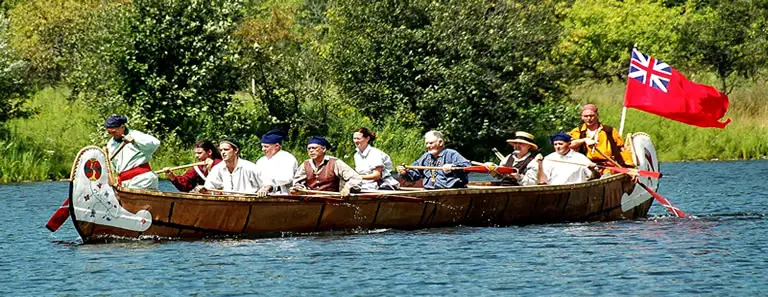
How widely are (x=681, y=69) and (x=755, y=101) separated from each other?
5774 mm

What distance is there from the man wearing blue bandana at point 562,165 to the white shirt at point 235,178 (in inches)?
159

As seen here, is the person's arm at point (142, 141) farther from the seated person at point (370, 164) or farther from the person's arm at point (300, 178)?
the seated person at point (370, 164)

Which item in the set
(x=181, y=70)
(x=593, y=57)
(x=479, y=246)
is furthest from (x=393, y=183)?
(x=593, y=57)

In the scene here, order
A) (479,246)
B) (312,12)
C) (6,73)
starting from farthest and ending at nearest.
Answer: (312,12), (6,73), (479,246)

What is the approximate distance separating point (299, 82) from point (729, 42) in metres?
14.3

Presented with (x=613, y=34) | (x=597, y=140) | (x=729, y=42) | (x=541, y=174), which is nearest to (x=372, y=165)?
(x=541, y=174)

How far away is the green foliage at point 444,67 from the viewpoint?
35.1 meters

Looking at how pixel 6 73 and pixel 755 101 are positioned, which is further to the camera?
pixel 755 101

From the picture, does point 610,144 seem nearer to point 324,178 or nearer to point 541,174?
point 541,174

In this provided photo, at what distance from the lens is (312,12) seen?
62.2 meters

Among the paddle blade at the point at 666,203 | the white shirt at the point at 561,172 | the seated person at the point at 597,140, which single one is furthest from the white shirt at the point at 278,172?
the paddle blade at the point at 666,203

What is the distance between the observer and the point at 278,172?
59.2 ft

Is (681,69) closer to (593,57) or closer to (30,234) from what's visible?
(593,57)

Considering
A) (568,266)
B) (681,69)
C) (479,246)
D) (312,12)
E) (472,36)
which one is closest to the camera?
(568,266)
